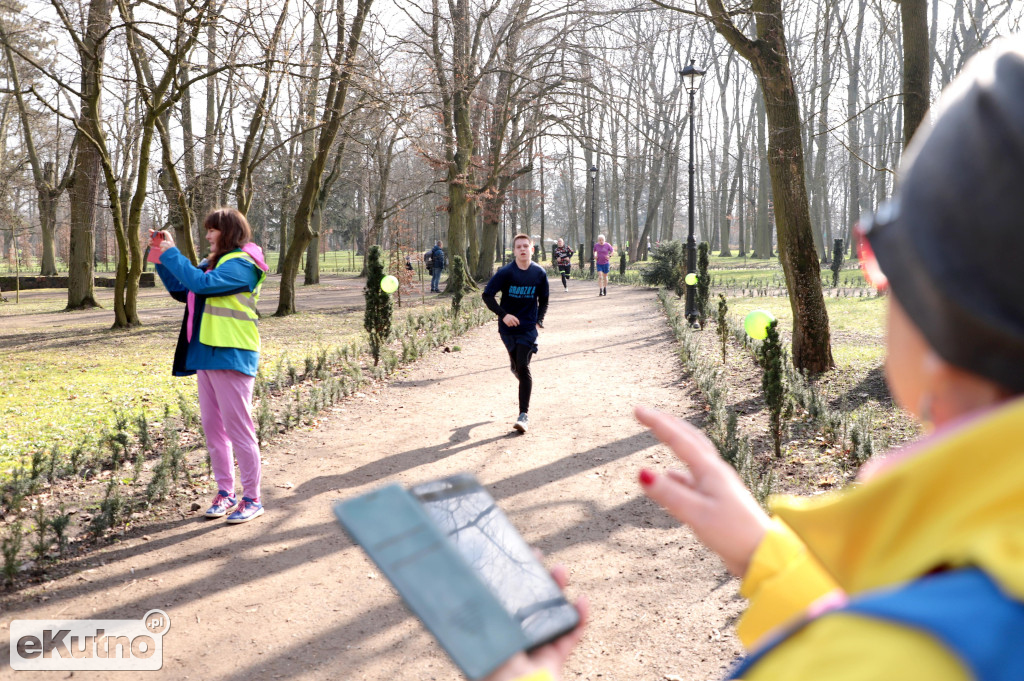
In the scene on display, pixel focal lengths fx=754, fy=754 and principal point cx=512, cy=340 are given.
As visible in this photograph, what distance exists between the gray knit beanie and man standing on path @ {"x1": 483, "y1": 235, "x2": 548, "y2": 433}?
7.31 m

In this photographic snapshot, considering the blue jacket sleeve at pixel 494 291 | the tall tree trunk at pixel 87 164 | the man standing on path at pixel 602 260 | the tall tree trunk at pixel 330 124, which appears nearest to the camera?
the blue jacket sleeve at pixel 494 291

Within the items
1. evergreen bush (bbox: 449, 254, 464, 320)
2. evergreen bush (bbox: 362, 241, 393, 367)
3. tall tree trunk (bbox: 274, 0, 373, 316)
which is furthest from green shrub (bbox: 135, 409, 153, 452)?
evergreen bush (bbox: 449, 254, 464, 320)

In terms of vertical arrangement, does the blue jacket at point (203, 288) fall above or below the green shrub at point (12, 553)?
above

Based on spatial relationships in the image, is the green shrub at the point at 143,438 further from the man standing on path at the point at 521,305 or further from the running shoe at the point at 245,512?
the man standing on path at the point at 521,305

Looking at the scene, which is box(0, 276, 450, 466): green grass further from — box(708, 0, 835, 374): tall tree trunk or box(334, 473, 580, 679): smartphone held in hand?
box(708, 0, 835, 374): tall tree trunk

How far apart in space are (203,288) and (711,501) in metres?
4.84

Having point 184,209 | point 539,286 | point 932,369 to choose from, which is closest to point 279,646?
point 932,369

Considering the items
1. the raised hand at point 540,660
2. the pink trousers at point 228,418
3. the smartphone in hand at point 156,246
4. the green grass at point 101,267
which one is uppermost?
the green grass at point 101,267

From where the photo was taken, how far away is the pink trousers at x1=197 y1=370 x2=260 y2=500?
17.4ft

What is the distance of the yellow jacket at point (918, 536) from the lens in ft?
1.69

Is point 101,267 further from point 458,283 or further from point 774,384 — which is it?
point 774,384

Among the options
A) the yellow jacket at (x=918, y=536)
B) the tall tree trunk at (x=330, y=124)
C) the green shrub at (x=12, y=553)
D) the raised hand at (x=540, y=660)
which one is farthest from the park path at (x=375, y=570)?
the tall tree trunk at (x=330, y=124)

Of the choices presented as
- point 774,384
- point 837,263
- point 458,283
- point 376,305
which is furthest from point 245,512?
point 837,263

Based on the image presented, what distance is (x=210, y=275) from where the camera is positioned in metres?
5.14
